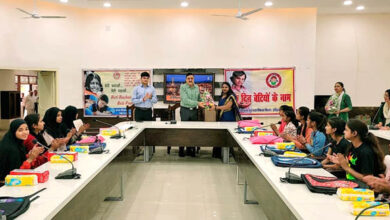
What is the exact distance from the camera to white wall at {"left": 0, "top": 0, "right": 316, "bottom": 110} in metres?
6.84

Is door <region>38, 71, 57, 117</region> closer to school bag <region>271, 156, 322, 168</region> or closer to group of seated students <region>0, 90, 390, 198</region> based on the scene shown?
group of seated students <region>0, 90, 390, 198</region>

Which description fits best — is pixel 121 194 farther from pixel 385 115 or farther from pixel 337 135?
pixel 385 115

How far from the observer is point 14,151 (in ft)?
8.53

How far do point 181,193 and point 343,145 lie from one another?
6.12 ft

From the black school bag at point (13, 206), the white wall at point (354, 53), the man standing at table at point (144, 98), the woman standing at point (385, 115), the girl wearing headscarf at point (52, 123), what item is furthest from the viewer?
the white wall at point (354, 53)

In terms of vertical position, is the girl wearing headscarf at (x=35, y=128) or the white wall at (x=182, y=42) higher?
the white wall at (x=182, y=42)

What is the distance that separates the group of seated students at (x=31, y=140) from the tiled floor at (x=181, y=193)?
0.82 meters

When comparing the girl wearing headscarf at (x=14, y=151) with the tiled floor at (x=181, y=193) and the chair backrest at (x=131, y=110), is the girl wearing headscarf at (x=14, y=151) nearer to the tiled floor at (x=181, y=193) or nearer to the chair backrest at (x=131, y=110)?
the tiled floor at (x=181, y=193)

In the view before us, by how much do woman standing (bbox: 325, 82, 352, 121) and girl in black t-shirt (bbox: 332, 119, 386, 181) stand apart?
11.7 feet

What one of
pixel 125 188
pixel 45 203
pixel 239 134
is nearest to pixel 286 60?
pixel 239 134

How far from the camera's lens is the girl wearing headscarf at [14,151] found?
2.54 meters

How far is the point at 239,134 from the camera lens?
4105 mm

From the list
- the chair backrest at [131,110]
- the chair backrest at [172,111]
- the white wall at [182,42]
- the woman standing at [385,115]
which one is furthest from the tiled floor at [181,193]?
the white wall at [182,42]

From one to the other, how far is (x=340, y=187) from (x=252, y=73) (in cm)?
523
